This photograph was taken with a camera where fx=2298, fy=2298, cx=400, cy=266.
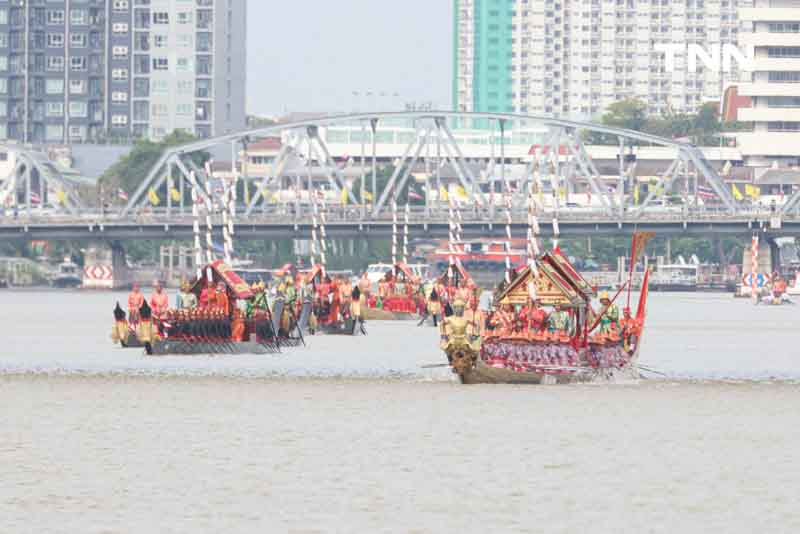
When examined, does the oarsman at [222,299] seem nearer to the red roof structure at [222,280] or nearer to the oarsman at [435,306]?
the red roof structure at [222,280]

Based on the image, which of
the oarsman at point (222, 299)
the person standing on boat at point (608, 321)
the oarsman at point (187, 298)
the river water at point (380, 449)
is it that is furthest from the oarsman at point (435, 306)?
the person standing on boat at point (608, 321)

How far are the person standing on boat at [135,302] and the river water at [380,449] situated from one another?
A: 416 centimetres

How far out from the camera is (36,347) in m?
98.6

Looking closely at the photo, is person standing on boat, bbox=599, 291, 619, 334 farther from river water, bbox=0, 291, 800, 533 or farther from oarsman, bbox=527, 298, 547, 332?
oarsman, bbox=527, 298, 547, 332

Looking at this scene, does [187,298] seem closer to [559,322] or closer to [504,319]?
[559,322]

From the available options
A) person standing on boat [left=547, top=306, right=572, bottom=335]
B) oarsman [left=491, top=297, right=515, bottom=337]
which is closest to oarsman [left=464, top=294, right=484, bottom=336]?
oarsman [left=491, top=297, right=515, bottom=337]

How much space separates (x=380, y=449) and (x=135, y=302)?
40463mm

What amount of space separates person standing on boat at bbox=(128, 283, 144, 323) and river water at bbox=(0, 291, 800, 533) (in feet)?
13.6

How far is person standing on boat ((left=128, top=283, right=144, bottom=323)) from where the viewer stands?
88938 millimetres

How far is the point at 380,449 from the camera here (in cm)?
5125

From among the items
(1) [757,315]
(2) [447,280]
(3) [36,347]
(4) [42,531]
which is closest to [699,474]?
(4) [42,531]

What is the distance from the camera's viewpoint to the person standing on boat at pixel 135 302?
3501 inches

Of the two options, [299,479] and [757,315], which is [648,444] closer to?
[299,479]

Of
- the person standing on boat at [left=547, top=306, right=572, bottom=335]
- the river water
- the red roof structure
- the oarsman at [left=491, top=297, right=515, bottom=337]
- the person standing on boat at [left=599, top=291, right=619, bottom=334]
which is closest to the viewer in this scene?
the river water
